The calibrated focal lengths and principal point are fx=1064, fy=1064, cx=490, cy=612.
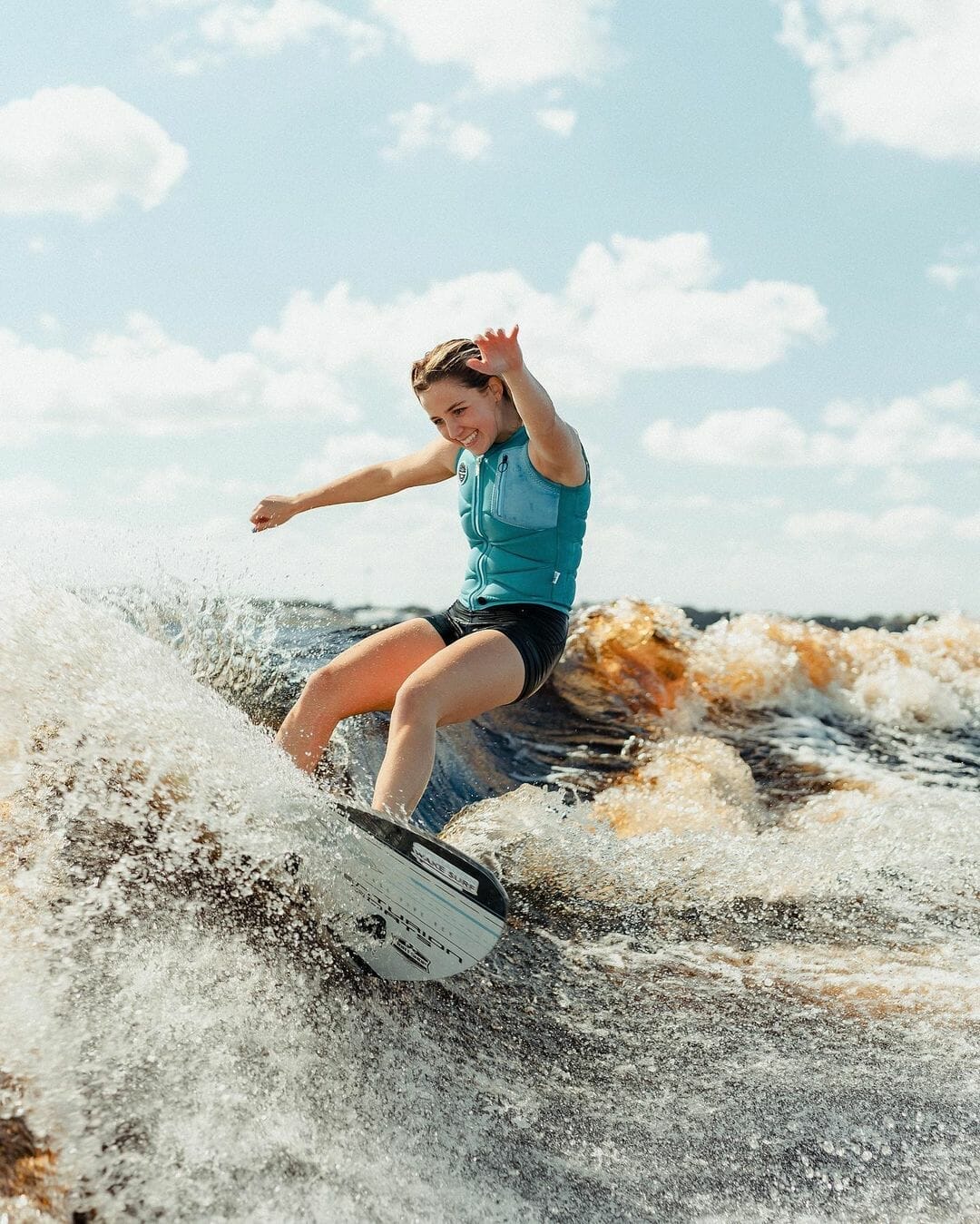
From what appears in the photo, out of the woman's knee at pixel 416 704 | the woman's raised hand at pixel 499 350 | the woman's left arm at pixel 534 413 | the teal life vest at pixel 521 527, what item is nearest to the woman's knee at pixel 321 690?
the woman's knee at pixel 416 704

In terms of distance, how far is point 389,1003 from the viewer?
2799mm

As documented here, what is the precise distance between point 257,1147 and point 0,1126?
→ 1.56 ft

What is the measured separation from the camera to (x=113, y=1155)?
1.97m

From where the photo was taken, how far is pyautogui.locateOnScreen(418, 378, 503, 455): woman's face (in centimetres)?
340

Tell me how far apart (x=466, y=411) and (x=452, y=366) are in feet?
0.49

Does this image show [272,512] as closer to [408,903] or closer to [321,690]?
[321,690]

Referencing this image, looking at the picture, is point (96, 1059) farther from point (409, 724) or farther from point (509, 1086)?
point (409, 724)

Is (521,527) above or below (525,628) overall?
above

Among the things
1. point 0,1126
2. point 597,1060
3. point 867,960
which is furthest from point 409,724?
point 867,960

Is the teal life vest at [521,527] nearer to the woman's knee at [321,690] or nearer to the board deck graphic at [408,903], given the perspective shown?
the woman's knee at [321,690]

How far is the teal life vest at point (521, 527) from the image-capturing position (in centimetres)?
346

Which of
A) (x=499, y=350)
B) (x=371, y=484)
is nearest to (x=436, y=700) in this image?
(x=499, y=350)

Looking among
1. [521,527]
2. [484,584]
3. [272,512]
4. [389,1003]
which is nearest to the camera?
[389,1003]

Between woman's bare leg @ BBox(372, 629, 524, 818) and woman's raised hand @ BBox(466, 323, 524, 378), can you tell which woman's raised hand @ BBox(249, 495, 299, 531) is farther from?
woman's raised hand @ BBox(466, 323, 524, 378)
